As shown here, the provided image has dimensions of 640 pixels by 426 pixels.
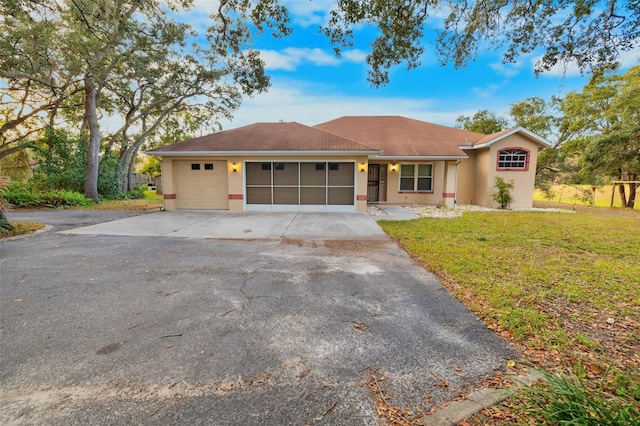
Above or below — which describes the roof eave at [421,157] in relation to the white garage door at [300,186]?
above

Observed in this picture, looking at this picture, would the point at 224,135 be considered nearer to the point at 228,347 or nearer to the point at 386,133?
the point at 386,133

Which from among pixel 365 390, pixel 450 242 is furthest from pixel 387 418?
pixel 450 242

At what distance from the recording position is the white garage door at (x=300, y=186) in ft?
38.6

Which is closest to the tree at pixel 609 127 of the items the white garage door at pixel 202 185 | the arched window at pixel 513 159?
the arched window at pixel 513 159

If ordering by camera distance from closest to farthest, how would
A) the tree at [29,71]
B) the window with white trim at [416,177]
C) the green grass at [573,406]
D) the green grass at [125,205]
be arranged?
the green grass at [573,406]
the tree at [29,71]
the green grass at [125,205]
the window with white trim at [416,177]

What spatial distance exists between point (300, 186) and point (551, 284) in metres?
9.03

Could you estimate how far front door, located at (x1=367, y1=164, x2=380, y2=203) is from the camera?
1477 cm

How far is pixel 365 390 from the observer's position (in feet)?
6.95

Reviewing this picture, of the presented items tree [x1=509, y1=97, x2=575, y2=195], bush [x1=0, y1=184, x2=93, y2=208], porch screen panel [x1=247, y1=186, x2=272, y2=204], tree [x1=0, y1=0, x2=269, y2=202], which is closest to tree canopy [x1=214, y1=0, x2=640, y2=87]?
tree [x1=0, y1=0, x2=269, y2=202]

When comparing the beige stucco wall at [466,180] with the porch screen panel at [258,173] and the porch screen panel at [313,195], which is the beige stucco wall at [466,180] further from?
the porch screen panel at [258,173]

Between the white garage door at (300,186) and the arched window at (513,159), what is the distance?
7.83m

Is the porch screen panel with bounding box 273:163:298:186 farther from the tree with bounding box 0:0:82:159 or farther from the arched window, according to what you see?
the arched window

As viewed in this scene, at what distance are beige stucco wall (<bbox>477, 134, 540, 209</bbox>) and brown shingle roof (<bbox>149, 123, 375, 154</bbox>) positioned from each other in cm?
663

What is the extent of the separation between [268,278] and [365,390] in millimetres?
2611
